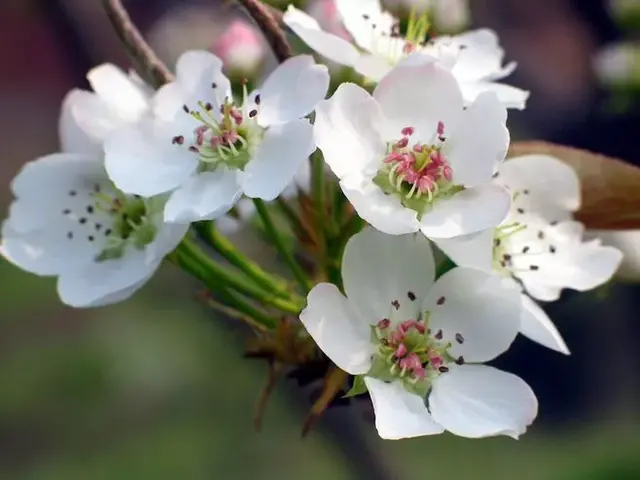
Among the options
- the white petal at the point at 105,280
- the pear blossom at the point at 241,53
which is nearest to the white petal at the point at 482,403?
the white petal at the point at 105,280

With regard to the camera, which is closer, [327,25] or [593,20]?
[327,25]

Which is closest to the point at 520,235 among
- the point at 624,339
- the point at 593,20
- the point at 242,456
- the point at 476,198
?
the point at 476,198

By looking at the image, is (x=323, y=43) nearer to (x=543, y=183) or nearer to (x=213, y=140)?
(x=213, y=140)

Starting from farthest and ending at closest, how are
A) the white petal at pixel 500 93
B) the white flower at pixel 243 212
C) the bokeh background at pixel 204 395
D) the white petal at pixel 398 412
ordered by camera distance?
the bokeh background at pixel 204 395
the white flower at pixel 243 212
the white petal at pixel 500 93
the white petal at pixel 398 412

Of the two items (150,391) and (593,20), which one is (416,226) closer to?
(150,391)

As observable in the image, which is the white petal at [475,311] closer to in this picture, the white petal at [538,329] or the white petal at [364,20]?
the white petal at [538,329]
